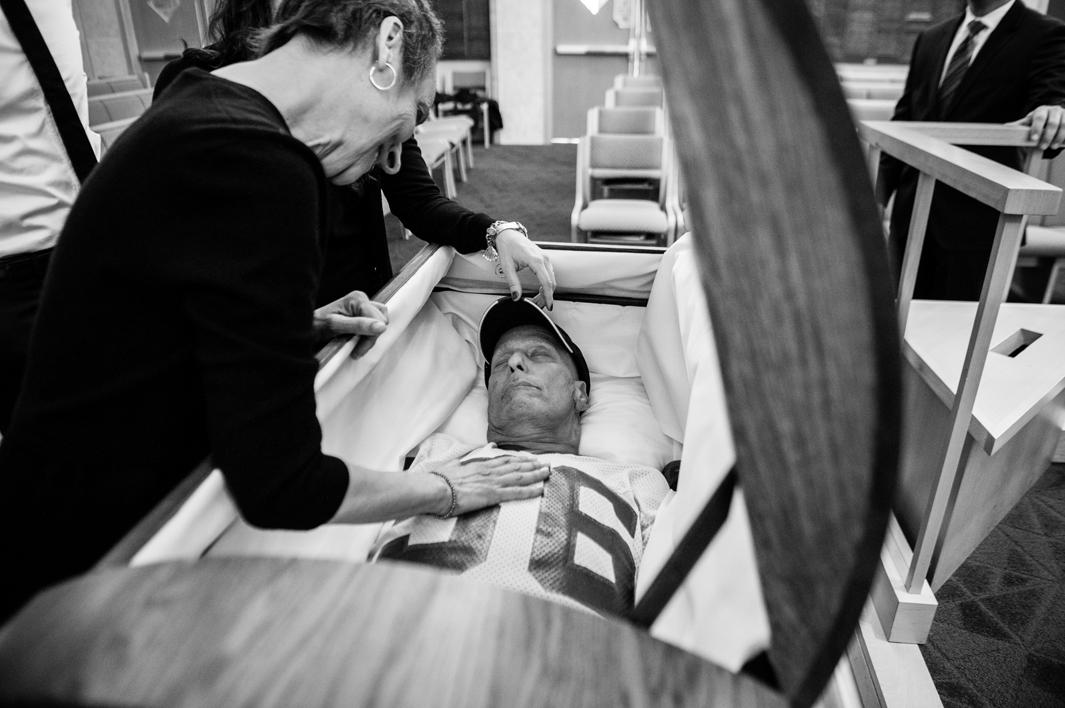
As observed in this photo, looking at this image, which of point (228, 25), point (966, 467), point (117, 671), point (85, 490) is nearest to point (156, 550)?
point (85, 490)

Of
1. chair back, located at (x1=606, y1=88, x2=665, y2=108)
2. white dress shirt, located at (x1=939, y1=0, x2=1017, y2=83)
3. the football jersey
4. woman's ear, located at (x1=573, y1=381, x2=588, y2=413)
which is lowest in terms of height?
woman's ear, located at (x1=573, y1=381, x2=588, y2=413)

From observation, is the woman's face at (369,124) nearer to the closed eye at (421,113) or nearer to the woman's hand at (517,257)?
the closed eye at (421,113)

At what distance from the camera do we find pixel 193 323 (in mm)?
714

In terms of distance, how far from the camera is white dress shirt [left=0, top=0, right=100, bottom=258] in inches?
48.1

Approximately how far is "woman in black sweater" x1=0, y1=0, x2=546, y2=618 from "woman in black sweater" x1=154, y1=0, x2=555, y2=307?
374mm

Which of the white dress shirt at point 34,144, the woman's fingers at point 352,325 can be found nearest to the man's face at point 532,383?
the woman's fingers at point 352,325

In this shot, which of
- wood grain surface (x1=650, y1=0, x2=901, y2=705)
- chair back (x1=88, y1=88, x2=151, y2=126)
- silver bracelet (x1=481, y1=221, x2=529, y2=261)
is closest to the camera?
wood grain surface (x1=650, y1=0, x2=901, y2=705)

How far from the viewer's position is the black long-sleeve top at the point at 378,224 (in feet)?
5.15

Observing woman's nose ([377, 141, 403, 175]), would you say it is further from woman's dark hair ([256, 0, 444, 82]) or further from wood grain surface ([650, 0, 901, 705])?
wood grain surface ([650, 0, 901, 705])

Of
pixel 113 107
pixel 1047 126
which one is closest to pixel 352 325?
pixel 1047 126

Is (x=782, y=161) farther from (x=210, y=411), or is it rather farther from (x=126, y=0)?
(x=126, y=0)

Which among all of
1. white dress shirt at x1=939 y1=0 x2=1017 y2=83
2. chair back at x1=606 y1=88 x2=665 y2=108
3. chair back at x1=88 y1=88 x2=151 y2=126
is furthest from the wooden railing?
chair back at x1=606 y1=88 x2=665 y2=108

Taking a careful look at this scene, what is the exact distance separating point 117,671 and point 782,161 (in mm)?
331

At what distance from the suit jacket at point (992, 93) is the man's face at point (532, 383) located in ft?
4.67
